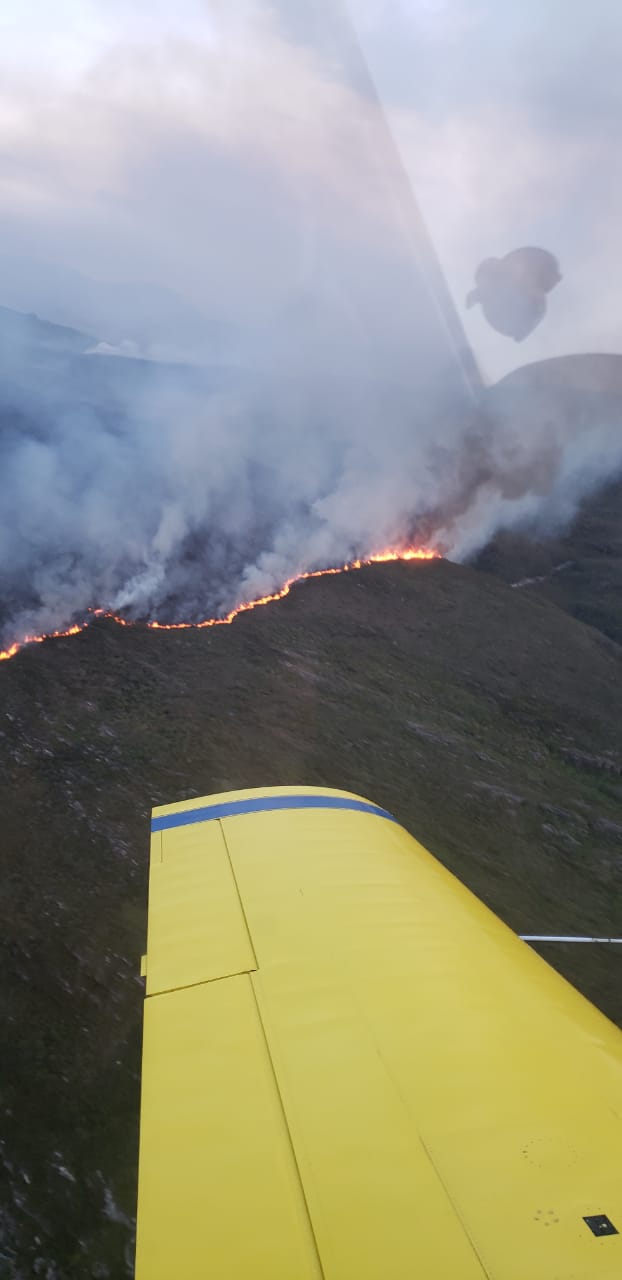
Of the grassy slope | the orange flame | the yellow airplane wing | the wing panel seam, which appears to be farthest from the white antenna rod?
the orange flame

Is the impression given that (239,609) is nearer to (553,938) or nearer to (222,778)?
(222,778)

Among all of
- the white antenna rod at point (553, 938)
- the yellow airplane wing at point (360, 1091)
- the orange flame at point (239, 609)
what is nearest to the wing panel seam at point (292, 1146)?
the yellow airplane wing at point (360, 1091)

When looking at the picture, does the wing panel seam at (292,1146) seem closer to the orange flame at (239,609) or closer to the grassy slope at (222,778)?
the grassy slope at (222,778)

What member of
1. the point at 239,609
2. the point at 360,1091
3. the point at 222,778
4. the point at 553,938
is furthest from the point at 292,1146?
the point at 239,609

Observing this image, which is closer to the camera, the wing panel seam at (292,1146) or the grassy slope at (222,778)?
the wing panel seam at (292,1146)

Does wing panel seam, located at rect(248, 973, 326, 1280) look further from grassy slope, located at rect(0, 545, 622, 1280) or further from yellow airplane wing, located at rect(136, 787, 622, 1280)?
grassy slope, located at rect(0, 545, 622, 1280)
